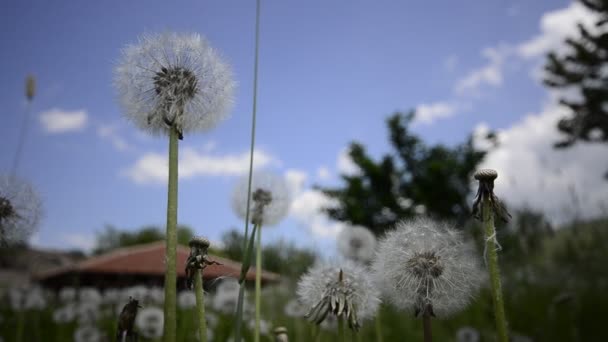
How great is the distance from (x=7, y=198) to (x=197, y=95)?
642 mm

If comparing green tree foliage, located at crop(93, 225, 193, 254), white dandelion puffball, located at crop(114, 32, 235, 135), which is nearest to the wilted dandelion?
white dandelion puffball, located at crop(114, 32, 235, 135)

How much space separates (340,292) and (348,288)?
8 cm

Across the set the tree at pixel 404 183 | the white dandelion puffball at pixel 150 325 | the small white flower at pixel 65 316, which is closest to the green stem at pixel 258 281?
the white dandelion puffball at pixel 150 325

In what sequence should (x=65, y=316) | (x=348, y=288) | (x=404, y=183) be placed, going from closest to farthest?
(x=348, y=288) → (x=65, y=316) → (x=404, y=183)

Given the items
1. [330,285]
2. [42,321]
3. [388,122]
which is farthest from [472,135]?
[330,285]

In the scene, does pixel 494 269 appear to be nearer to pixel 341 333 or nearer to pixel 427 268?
pixel 427 268

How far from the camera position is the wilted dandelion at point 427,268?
1427 millimetres

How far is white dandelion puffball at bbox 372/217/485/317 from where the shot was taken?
4.68 feet

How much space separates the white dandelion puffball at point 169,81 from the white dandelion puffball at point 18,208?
385 millimetres

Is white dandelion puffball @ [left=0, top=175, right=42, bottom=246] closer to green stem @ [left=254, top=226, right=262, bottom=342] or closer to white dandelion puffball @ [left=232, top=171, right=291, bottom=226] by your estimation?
green stem @ [left=254, top=226, right=262, bottom=342]

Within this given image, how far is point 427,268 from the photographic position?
154 cm

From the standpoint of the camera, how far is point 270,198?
2.59 metres

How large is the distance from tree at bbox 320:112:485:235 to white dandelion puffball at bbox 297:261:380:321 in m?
25.5

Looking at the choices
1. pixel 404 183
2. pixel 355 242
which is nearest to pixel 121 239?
pixel 404 183
